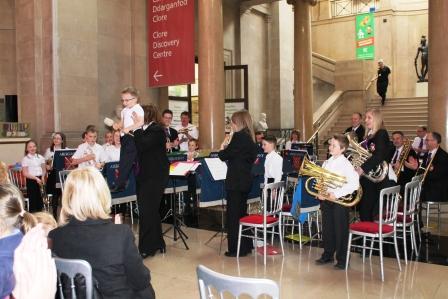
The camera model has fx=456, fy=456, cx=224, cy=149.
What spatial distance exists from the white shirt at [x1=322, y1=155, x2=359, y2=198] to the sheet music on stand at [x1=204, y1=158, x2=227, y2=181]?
1.62 meters

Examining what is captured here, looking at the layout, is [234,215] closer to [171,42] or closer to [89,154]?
[89,154]

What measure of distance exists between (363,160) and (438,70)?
4.15 m

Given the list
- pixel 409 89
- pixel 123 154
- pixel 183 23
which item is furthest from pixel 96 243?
pixel 409 89

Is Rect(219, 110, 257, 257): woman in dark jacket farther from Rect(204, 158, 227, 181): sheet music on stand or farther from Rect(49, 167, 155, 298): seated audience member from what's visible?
Rect(49, 167, 155, 298): seated audience member

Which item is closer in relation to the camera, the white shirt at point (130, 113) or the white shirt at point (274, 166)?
the white shirt at point (130, 113)

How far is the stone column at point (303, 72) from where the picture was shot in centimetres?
1694

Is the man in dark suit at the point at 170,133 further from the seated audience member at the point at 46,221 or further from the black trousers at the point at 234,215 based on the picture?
the seated audience member at the point at 46,221

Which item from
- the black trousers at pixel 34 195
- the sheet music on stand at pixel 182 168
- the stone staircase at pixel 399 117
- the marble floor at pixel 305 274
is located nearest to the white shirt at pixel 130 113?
the sheet music on stand at pixel 182 168

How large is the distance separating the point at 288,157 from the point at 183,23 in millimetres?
3928

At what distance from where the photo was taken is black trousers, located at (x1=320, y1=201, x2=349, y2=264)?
557 centimetres

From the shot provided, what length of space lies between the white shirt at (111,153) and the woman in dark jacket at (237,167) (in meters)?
3.16

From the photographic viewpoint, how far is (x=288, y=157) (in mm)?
10250

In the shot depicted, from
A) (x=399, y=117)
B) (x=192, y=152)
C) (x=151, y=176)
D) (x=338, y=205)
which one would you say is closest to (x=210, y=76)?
(x=192, y=152)

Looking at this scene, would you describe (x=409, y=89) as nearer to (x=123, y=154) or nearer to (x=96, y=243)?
(x=123, y=154)
